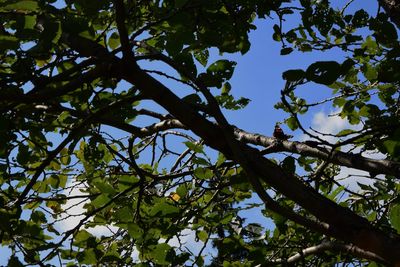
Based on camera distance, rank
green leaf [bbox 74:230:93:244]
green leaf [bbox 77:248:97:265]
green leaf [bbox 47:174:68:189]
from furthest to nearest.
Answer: green leaf [bbox 47:174:68:189] → green leaf [bbox 74:230:93:244] → green leaf [bbox 77:248:97:265]

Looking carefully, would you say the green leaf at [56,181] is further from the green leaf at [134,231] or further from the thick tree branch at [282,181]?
the thick tree branch at [282,181]

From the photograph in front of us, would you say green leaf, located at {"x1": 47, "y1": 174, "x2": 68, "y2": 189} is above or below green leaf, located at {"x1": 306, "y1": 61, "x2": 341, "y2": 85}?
above

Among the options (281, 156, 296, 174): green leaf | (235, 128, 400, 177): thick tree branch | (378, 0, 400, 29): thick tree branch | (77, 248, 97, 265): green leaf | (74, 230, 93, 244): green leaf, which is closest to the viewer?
(235, 128, 400, 177): thick tree branch

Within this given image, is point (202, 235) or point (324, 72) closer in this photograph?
point (324, 72)

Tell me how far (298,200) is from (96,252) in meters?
1.15

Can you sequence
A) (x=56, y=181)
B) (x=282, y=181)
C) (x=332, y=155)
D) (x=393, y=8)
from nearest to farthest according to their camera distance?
(x=282, y=181) < (x=332, y=155) < (x=393, y=8) < (x=56, y=181)

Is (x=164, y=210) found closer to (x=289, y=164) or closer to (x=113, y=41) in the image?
(x=289, y=164)

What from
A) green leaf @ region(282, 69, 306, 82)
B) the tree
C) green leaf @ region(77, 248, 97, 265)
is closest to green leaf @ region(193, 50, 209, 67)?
the tree

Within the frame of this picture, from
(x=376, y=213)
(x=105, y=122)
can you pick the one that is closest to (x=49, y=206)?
(x=105, y=122)

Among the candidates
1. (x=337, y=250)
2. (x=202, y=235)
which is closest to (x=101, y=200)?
(x=202, y=235)

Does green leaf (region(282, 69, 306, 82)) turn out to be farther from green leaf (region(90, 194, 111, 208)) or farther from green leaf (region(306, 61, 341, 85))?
green leaf (region(90, 194, 111, 208))

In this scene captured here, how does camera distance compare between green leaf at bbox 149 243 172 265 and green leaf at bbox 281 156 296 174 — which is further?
green leaf at bbox 149 243 172 265

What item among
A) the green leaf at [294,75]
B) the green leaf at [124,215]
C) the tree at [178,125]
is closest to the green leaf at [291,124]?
the tree at [178,125]

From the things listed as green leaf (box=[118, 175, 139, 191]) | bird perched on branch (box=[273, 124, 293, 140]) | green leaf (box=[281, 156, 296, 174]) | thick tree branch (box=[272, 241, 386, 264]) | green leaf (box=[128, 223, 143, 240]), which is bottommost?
thick tree branch (box=[272, 241, 386, 264])
